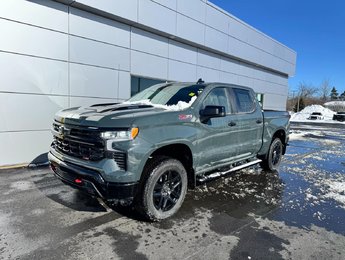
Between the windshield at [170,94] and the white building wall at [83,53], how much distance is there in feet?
12.9

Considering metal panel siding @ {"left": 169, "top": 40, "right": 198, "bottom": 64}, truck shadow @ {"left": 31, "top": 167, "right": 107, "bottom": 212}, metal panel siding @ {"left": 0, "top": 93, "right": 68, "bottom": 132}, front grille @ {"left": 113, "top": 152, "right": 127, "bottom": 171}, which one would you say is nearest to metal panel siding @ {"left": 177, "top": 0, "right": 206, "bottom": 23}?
metal panel siding @ {"left": 169, "top": 40, "right": 198, "bottom": 64}

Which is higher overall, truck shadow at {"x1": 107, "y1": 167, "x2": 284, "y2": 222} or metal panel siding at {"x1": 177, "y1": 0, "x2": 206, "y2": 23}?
metal panel siding at {"x1": 177, "y1": 0, "x2": 206, "y2": 23}

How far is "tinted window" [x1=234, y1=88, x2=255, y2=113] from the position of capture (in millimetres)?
5986

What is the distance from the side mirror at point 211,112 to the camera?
15.2 ft

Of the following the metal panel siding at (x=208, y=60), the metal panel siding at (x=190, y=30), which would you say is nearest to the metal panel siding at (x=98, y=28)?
the metal panel siding at (x=190, y=30)

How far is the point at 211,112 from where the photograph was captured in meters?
4.64

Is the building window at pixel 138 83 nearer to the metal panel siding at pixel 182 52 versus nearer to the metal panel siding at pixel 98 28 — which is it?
the metal panel siding at pixel 98 28

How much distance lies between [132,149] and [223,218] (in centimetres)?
187

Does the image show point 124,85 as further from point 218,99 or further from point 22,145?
point 218,99

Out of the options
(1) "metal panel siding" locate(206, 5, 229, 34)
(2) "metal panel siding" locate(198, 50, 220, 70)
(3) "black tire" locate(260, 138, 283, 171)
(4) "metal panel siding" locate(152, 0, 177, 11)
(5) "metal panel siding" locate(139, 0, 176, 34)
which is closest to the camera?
(3) "black tire" locate(260, 138, 283, 171)

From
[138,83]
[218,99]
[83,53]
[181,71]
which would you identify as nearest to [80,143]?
[218,99]

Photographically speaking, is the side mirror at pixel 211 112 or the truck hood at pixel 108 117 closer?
the truck hood at pixel 108 117

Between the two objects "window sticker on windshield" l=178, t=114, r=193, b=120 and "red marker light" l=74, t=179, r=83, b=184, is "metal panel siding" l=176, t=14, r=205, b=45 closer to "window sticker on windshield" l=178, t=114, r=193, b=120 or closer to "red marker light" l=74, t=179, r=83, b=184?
"window sticker on windshield" l=178, t=114, r=193, b=120

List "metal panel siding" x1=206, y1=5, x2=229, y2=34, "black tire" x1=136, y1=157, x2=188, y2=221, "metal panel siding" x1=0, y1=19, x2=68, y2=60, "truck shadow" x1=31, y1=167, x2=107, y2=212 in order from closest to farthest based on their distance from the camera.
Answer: "black tire" x1=136, y1=157, x2=188, y2=221 → "truck shadow" x1=31, y1=167, x2=107, y2=212 → "metal panel siding" x1=0, y1=19, x2=68, y2=60 → "metal panel siding" x1=206, y1=5, x2=229, y2=34
